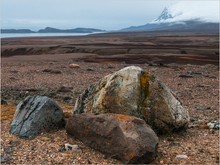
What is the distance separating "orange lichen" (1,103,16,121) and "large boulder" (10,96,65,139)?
1.55 m

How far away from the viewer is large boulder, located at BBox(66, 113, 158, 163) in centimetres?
778

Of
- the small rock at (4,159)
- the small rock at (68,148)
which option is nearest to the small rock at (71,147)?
the small rock at (68,148)

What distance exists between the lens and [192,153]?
849cm

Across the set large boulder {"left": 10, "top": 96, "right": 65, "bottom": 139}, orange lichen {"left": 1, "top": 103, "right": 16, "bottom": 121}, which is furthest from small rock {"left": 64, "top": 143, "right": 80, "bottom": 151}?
orange lichen {"left": 1, "top": 103, "right": 16, "bottom": 121}

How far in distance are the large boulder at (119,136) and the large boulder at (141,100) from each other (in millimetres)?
847

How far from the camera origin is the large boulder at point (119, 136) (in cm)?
778

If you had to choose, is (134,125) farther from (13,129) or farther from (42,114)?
(13,129)

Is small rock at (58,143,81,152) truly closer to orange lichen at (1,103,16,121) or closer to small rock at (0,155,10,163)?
small rock at (0,155,10,163)

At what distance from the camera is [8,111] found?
1266cm

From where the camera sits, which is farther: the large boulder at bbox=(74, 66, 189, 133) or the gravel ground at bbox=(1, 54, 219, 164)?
the large boulder at bbox=(74, 66, 189, 133)


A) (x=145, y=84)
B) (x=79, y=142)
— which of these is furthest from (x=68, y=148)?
(x=145, y=84)

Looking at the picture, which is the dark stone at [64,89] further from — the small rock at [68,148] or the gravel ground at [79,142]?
the small rock at [68,148]

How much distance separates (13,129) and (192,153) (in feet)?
15.3

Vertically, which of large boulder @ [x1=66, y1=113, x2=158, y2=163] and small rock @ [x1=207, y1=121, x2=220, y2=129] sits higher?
large boulder @ [x1=66, y1=113, x2=158, y2=163]
